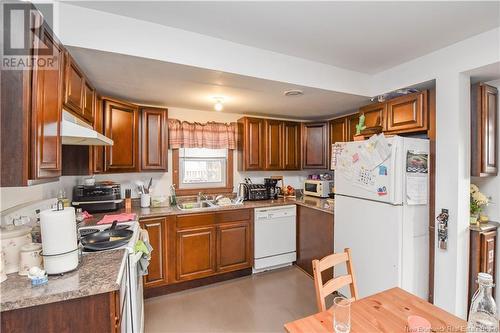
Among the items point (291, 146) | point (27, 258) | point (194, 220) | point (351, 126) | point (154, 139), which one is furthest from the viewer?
point (291, 146)

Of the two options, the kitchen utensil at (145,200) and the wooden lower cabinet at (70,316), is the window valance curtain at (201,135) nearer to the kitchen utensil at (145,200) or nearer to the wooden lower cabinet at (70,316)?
the kitchen utensil at (145,200)

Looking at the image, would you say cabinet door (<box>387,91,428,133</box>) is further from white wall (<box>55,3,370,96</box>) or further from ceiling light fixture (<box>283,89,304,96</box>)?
ceiling light fixture (<box>283,89,304,96</box>)

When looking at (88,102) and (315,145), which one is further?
(315,145)

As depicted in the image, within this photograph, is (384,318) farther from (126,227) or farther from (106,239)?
(126,227)

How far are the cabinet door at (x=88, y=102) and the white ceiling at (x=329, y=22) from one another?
2.36ft

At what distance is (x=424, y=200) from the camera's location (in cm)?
209

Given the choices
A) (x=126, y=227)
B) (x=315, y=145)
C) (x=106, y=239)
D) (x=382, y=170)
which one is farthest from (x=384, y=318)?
(x=315, y=145)

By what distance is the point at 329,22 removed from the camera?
1668mm

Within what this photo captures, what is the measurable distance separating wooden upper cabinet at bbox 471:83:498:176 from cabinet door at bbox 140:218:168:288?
3.00 meters

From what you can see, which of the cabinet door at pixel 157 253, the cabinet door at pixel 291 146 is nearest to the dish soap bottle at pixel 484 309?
the cabinet door at pixel 157 253

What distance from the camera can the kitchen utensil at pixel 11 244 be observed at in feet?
3.84

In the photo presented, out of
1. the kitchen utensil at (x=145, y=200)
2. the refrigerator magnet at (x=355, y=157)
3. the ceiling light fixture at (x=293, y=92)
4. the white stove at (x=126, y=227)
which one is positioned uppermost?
the ceiling light fixture at (x=293, y=92)

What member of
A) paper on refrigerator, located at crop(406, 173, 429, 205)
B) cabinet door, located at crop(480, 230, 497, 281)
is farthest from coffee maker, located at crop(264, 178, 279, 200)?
cabinet door, located at crop(480, 230, 497, 281)

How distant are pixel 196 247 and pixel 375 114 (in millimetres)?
2506
